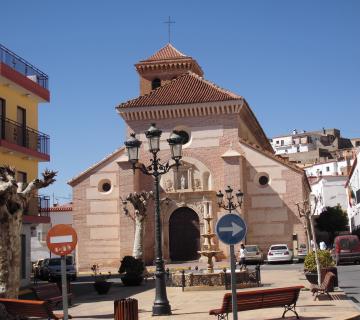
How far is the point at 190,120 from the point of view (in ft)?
147

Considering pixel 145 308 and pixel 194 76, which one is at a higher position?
pixel 194 76

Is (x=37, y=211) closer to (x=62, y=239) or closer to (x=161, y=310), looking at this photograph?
(x=161, y=310)

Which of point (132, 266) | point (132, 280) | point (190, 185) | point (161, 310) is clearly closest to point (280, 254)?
point (190, 185)

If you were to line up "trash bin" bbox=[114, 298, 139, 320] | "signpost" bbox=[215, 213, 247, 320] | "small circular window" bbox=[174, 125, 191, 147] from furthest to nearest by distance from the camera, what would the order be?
"small circular window" bbox=[174, 125, 191, 147] → "trash bin" bbox=[114, 298, 139, 320] → "signpost" bbox=[215, 213, 247, 320]

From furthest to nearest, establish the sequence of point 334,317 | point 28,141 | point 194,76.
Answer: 1. point 194,76
2. point 28,141
3. point 334,317

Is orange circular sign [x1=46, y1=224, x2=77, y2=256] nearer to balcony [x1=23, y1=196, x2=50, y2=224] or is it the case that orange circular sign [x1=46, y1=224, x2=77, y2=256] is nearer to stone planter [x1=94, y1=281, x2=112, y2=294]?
stone planter [x1=94, y1=281, x2=112, y2=294]

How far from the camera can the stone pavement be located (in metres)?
13.9

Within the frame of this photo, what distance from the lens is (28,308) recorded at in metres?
12.3

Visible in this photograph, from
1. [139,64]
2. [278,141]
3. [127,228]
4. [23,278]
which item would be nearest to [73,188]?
[127,228]

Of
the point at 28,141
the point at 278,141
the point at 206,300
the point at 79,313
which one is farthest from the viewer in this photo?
the point at 278,141

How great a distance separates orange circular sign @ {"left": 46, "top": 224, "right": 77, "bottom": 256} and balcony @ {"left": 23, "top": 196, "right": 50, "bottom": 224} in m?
16.6

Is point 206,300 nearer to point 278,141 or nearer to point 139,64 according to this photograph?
point 139,64

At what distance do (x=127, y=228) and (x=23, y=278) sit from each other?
16.1 m

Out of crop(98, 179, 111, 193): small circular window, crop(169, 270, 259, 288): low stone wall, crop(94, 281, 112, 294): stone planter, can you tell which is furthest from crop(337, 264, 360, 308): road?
crop(98, 179, 111, 193): small circular window
